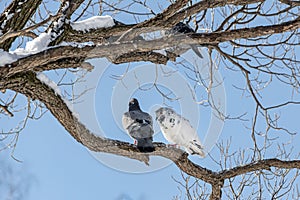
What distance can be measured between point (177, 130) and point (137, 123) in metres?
0.24

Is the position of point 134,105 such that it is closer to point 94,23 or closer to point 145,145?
point 145,145

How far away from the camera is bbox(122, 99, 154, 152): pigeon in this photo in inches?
67.3

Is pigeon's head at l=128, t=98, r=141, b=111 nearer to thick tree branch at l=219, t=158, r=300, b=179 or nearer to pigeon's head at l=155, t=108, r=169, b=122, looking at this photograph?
pigeon's head at l=155, t=108, r=169, b=122

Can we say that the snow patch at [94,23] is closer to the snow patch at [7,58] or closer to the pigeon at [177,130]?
the snow patch at [7,58]

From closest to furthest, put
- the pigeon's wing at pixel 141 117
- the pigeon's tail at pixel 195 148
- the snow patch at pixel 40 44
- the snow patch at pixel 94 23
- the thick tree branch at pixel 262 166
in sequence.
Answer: the pigeon's wing at pixel 141 117
the snow patch at pixel 40 44
the pigeon's tail at pixel 195 148
the snow patch at pixel 94 23
the thick tree branch at pixel 262 166

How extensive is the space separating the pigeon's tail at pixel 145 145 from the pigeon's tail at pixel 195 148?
229 millimetres

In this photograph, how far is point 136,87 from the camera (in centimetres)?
175

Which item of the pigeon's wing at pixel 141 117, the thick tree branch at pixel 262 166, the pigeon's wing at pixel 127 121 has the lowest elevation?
the pigeon's wing at pixel 127 121

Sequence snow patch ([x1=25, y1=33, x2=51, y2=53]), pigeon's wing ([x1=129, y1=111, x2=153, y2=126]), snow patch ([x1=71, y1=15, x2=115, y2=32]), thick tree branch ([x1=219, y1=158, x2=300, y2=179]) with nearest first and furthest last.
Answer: pigeon's wing ([x1=129, y1=111, x2=153, y2=126])
snow patch ([x1=25, y1=33, x2=51, y2=53])
snow patch ([x1=71, y1=15, x2=115, y2=32])
thick tree branch ([x1=219, y1=158, x2=300, y2=179])

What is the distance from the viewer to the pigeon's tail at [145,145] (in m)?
1.98

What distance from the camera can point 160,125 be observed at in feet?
6.02

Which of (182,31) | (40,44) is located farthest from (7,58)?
(182,31)

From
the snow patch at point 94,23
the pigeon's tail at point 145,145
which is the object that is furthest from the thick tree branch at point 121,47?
the pigeon's tail at point 145,145

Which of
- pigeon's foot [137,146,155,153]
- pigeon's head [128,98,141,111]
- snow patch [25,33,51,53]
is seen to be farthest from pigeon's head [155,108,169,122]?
snow patch [25,33,51,53]
